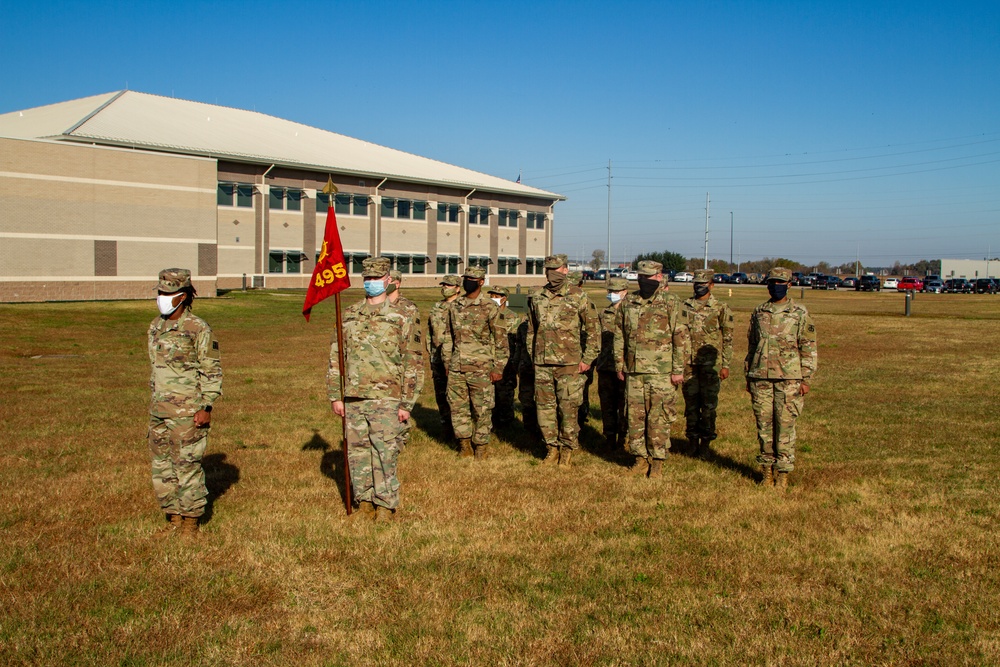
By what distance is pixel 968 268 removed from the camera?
127125 millimetres

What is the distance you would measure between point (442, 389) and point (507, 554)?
4884 mm

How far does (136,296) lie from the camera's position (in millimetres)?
39500

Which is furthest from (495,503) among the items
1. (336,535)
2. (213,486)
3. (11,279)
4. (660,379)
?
(11,279)

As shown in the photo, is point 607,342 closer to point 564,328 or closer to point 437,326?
point 564,328

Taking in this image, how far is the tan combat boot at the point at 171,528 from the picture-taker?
677cm

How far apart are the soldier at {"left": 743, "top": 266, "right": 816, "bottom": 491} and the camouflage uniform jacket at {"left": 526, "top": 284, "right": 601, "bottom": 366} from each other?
190cm

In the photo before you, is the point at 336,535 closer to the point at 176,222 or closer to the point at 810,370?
the point at 810,370

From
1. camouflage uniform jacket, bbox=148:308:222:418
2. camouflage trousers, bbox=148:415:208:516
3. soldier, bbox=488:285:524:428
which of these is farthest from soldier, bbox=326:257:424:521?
soldier, bbox=488:285:524:428

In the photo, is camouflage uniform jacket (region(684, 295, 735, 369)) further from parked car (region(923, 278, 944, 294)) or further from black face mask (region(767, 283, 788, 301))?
parked car (region(923, 278, 944, 294))

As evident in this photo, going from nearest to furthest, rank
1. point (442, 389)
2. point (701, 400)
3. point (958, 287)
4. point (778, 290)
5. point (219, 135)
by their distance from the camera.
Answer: point (778, 290), point (701, 400), point (442, 389), point (219, 135), point (958, 287)

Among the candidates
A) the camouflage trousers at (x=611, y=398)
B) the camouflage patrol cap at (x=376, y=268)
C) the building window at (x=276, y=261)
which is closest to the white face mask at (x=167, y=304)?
the camouflage patrol cap at (x=376, y=268)

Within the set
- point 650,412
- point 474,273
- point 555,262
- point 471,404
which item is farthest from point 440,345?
point 650,412

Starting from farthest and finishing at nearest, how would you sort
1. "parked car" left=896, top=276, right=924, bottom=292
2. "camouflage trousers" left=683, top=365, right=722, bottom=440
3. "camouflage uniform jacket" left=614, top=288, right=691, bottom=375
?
"parked car" left=896, top=276, right=924, bottom=292
"camouflage trousers" left=683, top=365, right=722, bottom=440
"camouflage uniform jacket" left=614, top=288, right=691, bottom=375

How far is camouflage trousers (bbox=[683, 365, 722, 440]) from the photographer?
10156mm
